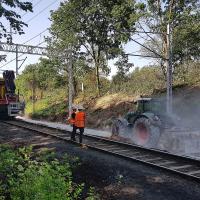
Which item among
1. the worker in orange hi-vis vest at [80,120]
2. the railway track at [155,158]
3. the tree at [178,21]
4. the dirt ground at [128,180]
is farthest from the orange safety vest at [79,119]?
the tree at [178,21]

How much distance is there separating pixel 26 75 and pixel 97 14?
1005 inches

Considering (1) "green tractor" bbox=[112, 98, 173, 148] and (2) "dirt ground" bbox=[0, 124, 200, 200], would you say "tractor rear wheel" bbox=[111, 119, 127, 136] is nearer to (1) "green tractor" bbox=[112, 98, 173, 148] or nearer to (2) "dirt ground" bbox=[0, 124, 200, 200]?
(1) "green tractor" bbox=[112, 98, 173, 148]

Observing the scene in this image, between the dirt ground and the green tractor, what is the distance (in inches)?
110

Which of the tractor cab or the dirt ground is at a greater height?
the tractor cab

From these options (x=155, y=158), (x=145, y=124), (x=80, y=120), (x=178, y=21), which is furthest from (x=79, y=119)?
(x=178, y=21)

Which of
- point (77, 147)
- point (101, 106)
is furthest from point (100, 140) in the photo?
point (101, 106)

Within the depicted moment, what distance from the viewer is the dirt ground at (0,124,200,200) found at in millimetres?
8984

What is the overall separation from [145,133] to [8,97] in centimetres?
1716

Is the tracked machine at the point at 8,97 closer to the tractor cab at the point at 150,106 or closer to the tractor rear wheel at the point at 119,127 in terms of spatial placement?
the tractor rear wheel at the point at 119,127

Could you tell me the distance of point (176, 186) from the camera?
964 centimetres

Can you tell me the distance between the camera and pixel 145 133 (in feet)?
55.0

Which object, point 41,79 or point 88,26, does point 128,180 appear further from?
point 41,79

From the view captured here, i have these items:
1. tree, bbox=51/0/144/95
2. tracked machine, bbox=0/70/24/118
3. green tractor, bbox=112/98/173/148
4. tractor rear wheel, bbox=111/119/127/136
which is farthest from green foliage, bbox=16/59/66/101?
green tractor, bbox=112/98/173/148

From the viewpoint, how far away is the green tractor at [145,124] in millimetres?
16141
